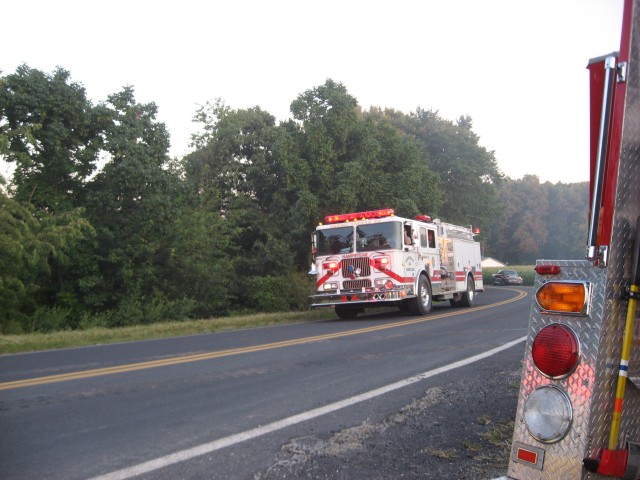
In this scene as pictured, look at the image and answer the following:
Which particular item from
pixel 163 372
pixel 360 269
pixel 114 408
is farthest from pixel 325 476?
pixel 360 269

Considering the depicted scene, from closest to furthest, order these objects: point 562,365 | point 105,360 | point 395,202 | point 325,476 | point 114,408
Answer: point 562,365
point 325,476
point 114,408
point 105,360
point 395,202

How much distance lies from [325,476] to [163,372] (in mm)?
4624

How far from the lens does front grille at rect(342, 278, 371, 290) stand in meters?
17.0

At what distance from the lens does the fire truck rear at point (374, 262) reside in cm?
1673

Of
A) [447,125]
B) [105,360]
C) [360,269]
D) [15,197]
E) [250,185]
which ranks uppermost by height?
[447,125]

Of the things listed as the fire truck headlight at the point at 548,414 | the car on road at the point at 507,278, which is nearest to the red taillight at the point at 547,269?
the fire truck headlight at the point at 548,414

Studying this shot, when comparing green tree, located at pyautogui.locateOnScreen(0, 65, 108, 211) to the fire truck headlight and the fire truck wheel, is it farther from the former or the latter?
the fire truck headlight

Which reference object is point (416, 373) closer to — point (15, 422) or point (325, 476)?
point (325, 476)

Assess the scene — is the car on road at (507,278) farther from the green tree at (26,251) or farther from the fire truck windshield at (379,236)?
the green tree at (26,251)

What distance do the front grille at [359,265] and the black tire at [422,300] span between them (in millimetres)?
1650

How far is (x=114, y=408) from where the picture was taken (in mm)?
5844

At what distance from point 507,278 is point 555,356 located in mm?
54909

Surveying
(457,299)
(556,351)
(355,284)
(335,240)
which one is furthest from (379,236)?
(556,351)

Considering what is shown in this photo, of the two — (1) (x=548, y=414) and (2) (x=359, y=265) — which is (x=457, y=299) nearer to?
(2) (x=359, y=265)
